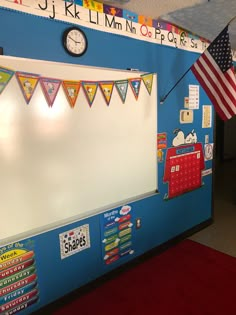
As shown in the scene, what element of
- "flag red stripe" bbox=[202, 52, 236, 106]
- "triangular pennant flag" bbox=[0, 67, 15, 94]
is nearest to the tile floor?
"flag red stripe" bbox=[202, 52, 236, 106]

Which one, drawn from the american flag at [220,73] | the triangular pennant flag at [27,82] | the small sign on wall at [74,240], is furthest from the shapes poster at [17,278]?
the american flag at [220,73]

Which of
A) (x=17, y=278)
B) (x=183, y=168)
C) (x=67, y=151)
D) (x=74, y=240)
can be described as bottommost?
(x=17, y=278)

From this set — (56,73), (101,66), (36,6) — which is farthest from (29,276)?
(36,6)

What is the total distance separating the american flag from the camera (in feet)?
6.29

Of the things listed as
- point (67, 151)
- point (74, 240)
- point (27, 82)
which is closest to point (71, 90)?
point (27, 82)

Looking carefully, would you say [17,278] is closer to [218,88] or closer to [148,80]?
[148,80]

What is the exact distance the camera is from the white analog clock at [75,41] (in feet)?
5.73

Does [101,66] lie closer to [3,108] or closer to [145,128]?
[145,128]

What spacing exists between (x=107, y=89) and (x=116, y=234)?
3.96ft

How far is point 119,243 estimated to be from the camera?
2283mm

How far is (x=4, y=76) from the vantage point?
1455 mm

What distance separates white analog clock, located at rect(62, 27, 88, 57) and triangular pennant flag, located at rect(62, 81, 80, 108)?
0.70ft

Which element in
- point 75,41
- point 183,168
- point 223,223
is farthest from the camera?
point 223,223

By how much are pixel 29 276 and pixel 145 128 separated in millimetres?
1446
